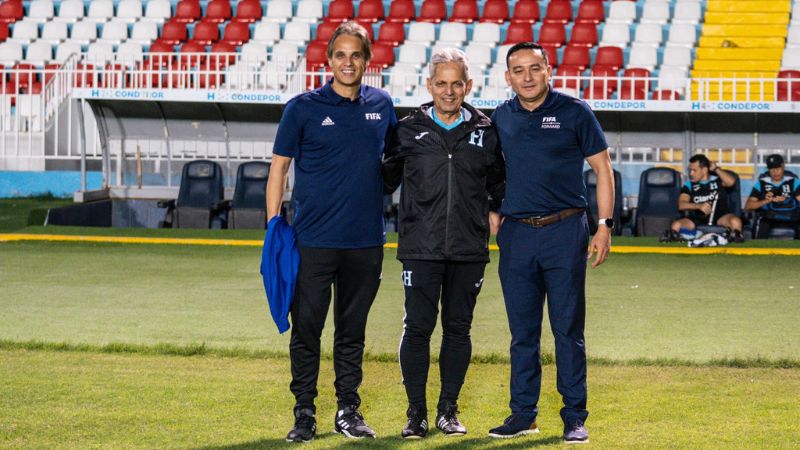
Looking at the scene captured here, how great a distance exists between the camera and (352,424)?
5.43m

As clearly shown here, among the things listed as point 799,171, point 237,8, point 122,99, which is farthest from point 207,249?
point 237,8

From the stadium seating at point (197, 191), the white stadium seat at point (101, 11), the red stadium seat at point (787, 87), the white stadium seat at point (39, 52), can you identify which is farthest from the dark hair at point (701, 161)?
the white stadium seat at point (101, 11)

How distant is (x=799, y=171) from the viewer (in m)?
17.0

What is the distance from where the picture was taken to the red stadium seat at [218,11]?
24.9 meters

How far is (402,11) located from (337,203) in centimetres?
1923

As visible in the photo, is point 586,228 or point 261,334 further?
point 261,334

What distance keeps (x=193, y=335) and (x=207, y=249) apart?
622 centimetres

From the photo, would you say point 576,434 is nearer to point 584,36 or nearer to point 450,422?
point 450,422

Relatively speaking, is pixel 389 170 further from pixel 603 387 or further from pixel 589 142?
pixel 603 387

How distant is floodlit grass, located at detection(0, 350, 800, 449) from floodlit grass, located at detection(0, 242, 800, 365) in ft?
1.94

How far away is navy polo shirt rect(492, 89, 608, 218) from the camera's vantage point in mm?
5426

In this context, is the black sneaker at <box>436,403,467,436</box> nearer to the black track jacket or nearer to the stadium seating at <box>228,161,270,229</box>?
the black track jacket

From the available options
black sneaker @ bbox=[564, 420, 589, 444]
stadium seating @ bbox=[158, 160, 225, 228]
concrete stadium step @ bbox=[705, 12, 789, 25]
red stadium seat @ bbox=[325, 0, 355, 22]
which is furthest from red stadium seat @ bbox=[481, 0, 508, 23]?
black sneaker @ bbox=[564, 420, 589, 444]

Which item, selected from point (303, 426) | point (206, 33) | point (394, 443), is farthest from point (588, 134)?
point (206, 33)
